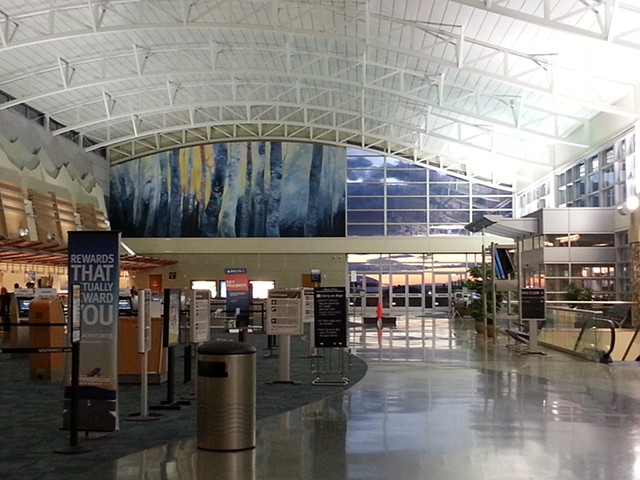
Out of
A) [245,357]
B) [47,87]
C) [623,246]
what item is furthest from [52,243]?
[245,357]

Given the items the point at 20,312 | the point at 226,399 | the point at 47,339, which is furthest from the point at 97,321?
the point at 20,312

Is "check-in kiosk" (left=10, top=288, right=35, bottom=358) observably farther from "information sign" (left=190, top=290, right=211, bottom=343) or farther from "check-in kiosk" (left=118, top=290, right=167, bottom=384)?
"information sign" (left=190, top=290, right=211, bottom=343)

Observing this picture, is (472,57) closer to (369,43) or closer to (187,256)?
(369,43)

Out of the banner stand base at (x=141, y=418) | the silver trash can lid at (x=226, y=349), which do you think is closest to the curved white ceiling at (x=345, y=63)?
the banner stand base at (x=141, y=418)

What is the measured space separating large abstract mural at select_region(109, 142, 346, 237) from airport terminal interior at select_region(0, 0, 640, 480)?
128 millimetres

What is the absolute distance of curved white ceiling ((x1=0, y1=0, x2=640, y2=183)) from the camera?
2100 centimetres

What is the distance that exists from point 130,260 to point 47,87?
9943 millimetres

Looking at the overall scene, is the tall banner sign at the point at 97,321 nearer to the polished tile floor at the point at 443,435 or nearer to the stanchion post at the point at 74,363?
the stanchion post at the point at 74,363

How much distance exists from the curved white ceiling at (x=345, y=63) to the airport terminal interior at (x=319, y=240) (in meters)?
0.15

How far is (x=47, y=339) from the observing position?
1278cm

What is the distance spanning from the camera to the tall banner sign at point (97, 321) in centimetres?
744

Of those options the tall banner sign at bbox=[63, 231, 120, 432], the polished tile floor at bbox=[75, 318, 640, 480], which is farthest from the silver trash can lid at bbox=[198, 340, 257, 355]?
the tall banner sign at bbox=[63, 231, 120, 432]

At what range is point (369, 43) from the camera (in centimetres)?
2178

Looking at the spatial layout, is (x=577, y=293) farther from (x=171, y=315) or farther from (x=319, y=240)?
(x=319, y=240)
